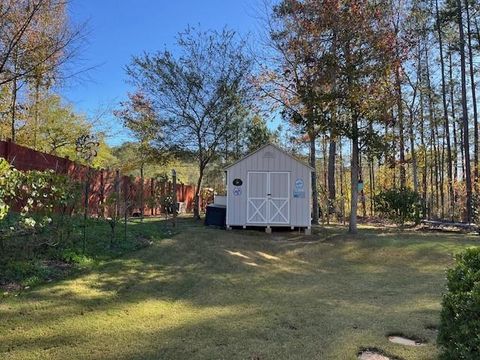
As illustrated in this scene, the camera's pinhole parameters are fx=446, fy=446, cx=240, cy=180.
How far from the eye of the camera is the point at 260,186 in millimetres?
13984

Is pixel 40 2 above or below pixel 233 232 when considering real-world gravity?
above

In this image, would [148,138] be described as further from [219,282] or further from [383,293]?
[383,293]

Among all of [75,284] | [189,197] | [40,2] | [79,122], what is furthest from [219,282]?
[189,197]

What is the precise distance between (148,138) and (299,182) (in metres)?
8.35

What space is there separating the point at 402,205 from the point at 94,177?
1086cm

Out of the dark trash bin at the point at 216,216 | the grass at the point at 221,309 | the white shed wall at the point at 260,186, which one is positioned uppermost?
the white shed wall at the point at 260,186

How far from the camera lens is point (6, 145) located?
9523 millimetres

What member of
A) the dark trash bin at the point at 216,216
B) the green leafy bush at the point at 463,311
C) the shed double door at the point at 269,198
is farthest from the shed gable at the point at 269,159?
the green leafy bush at the point at 463,311

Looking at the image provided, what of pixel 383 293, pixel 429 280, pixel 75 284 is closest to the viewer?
pixel 75 284

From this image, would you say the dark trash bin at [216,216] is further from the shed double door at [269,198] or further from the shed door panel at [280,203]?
the shed door panel at [280,203]

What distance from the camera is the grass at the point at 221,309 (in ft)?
13.3

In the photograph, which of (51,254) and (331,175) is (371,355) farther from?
(331,175)

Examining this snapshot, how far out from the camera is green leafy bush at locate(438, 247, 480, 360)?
278cm

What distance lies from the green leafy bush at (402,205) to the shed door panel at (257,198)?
5.49 metres
